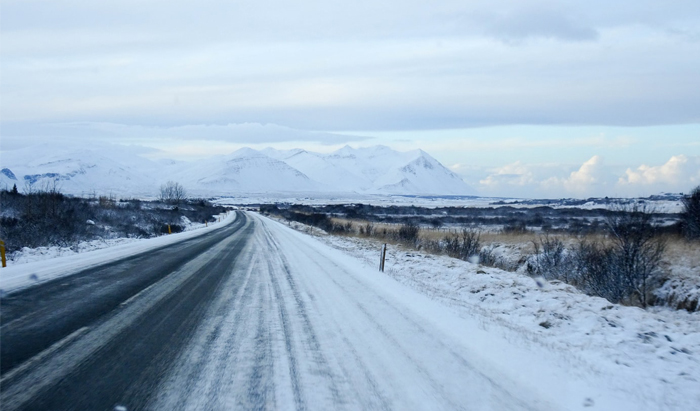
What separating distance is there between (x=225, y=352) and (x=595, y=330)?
610cm

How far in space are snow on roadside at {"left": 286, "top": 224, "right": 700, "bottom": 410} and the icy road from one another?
592 mm

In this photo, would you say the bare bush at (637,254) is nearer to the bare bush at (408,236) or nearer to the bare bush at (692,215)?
the bare bush at (692,215)

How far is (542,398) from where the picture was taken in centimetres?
468

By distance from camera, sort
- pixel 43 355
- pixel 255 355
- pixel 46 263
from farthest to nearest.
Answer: pixel 46 263 → pixel 255 355 → pixel 43 355

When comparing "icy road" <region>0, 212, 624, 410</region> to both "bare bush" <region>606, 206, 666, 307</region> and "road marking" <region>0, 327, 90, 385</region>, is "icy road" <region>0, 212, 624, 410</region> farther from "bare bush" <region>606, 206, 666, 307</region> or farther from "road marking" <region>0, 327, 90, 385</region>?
"bare bush" <region>606, 206, 666, 307</region>

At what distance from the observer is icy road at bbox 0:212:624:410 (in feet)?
14.3

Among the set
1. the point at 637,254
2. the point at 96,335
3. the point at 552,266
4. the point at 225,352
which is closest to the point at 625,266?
the point at 637,254

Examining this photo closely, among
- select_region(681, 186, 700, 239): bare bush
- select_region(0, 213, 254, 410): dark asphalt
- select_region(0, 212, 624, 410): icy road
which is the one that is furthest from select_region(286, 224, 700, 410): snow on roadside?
select_region(681, 186, 700, 239): bare bush

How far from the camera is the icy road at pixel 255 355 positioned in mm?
4352

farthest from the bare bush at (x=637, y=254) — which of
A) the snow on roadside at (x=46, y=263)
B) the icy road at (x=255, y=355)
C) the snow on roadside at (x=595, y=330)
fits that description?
the snow on roadside at (x=46, y=263)

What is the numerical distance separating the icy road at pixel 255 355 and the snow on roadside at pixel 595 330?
0.59 metres

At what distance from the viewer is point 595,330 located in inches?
305

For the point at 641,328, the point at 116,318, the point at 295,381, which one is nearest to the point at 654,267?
the point at 641,328

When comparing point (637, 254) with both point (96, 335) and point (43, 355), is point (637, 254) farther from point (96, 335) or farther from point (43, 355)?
point (43, 355)
